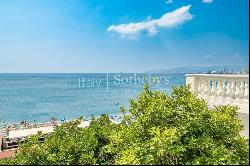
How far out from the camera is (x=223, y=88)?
9.01 m

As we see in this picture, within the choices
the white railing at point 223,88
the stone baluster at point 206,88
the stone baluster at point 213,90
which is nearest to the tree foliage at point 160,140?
the white railing at point 223,88

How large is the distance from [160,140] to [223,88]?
13.3 feet

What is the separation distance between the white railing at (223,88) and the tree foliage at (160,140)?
1094mm

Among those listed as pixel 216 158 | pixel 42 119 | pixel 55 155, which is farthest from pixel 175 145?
pixel 42 119

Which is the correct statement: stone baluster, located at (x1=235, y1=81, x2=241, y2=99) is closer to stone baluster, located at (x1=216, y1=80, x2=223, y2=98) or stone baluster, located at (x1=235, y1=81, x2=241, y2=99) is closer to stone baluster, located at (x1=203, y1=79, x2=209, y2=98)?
stone baluster, located at (x1=216, y1=80, x2=223, y2=98)

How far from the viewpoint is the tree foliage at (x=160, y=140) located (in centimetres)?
558

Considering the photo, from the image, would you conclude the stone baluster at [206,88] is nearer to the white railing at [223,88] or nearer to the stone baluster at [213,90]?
the white railing at [223,88]

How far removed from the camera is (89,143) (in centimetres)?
708

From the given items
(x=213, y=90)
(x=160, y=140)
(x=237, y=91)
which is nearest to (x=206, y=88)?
(x=213, y=90)

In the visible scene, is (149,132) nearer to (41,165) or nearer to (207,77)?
(41,165)

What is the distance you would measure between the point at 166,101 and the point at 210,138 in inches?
54.5

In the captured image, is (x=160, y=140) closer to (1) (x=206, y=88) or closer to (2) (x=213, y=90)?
(2) (x=213, y=90)

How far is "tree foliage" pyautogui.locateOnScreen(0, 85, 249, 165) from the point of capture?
220 inches

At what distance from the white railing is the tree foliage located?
1094mm
